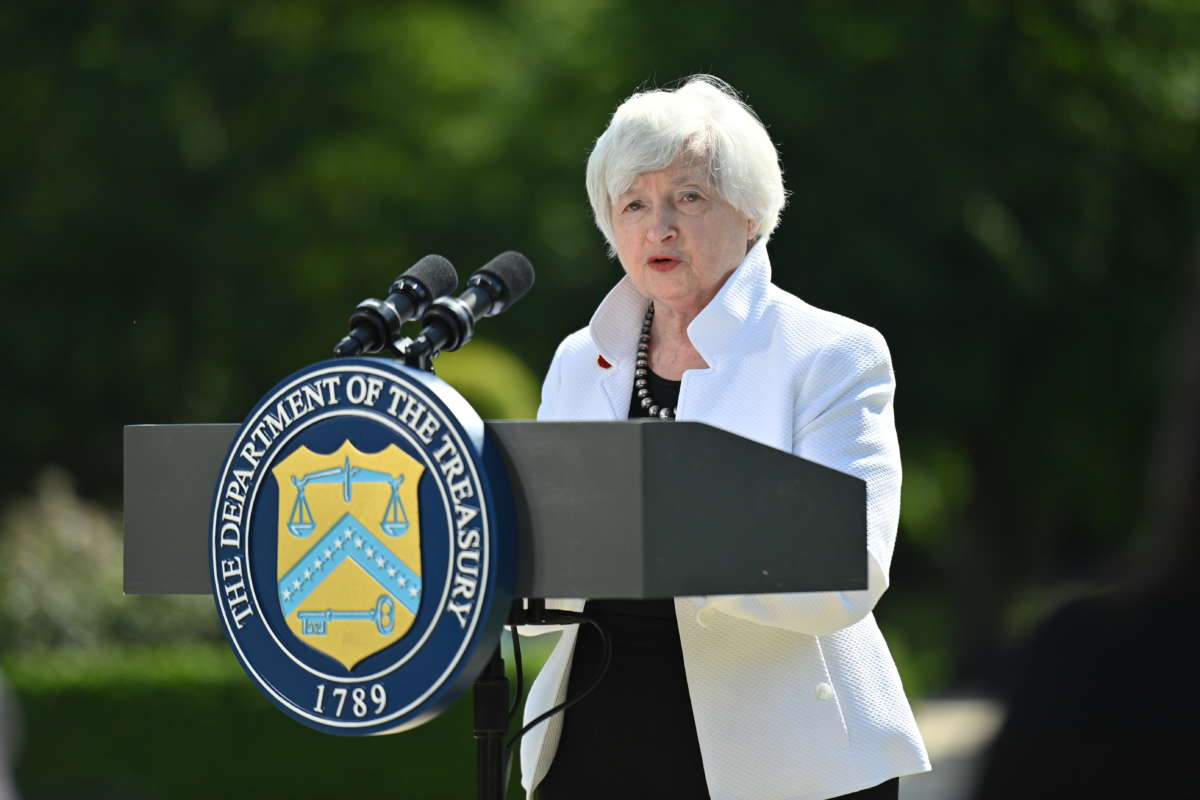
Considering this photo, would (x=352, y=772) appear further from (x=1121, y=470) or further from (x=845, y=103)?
(x=1121, y=470)

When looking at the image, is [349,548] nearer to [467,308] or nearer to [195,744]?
[467,308]

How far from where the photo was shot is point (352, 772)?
9531mm

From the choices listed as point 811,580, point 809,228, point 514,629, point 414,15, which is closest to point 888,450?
point 811,580

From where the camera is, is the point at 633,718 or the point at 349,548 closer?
the point at 349,548

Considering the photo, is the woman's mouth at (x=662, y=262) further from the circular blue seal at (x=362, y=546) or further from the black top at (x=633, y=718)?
the circular blue seal at (x=362, y=546)

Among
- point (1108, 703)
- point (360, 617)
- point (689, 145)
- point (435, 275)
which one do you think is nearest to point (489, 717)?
point (360, 617)

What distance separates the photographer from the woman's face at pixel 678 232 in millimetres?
2896

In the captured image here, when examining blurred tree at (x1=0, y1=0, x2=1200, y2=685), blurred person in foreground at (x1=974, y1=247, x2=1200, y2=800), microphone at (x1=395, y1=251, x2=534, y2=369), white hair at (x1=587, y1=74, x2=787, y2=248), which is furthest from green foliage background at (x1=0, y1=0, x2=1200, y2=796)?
blurred person in foreground at (x1=974, y1=247, x2=1200, y2=800)

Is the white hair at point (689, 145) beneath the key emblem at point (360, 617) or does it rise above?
above

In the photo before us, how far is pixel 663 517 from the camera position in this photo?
7.04 ft

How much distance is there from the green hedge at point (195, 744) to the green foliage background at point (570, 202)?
6.62 metres

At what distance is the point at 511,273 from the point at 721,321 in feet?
1.15

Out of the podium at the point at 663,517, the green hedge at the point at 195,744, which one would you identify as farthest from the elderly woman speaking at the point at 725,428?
the green hedge at the point at 195,744

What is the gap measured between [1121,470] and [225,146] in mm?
10013
